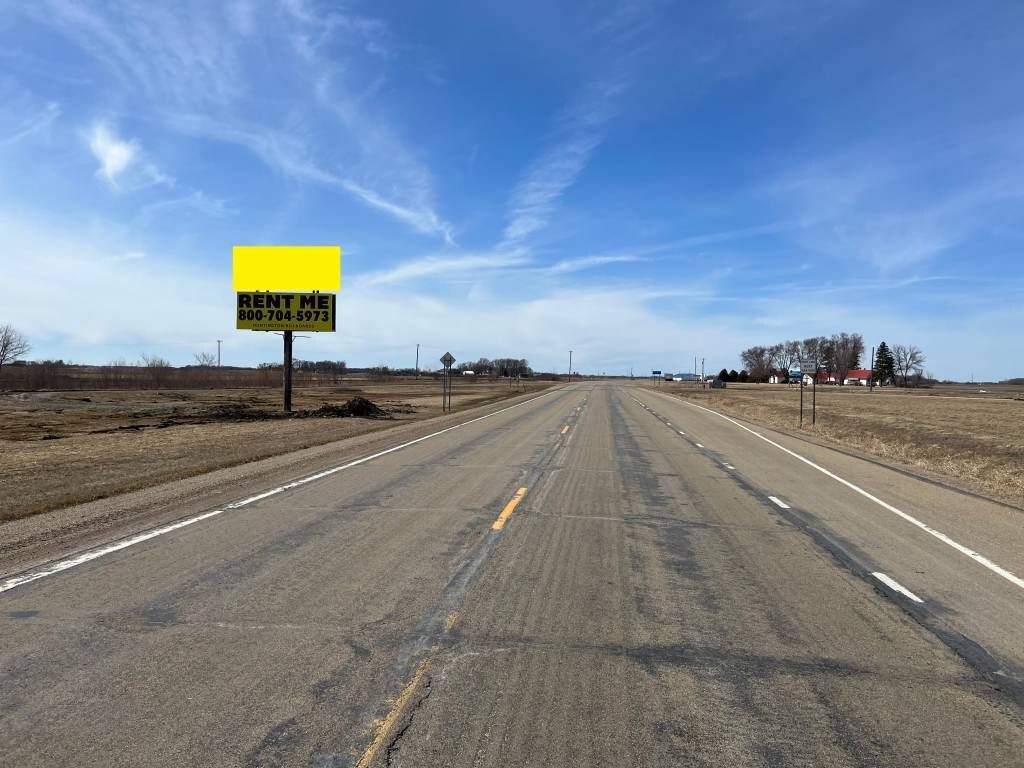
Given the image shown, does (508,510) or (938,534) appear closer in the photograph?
(938,534)

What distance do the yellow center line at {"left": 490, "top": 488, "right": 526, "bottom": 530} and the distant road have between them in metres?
0.10

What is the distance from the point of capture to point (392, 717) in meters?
3.39

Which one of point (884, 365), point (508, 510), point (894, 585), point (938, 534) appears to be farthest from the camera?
point (884, 365)

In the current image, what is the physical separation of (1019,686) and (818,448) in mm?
17220

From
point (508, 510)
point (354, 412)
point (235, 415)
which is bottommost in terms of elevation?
point (235, 415)

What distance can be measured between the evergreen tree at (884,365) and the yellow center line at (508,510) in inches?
6146

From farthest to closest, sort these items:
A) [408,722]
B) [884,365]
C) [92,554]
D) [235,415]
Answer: [884,365]
[235,415]
[92,554]
[408,722]

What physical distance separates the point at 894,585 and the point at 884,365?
532 feet

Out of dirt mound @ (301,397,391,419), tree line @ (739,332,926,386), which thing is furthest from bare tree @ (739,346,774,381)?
dirt mound @ (301,397,391,419)

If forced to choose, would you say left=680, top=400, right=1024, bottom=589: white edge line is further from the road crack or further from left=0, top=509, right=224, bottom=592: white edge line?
left=0, top=509, right=224, bottom=592: white edge line

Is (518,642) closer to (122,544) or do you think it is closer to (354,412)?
(122,544)

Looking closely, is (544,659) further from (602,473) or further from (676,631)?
(602,473)

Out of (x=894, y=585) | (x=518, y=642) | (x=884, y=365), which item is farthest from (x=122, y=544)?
(x=884, y=365)

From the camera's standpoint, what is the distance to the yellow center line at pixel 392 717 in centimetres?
305
